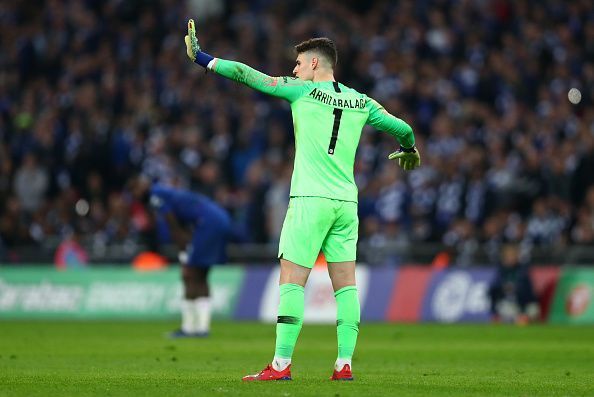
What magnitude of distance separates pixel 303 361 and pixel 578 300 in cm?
1125

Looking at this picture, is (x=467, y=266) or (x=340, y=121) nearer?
(x=340, y=121)

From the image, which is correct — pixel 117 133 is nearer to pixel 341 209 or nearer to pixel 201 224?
pixel 201 224

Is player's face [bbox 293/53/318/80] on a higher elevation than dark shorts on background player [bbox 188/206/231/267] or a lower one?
higher

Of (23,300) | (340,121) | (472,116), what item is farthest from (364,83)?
(340,121)

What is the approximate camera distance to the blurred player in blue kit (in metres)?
19.4

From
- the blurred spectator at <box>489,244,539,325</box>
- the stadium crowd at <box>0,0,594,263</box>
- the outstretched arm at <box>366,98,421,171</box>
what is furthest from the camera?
the stadium crowd at <box>0,0,594,263</box>

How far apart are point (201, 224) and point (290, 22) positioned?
13.9m

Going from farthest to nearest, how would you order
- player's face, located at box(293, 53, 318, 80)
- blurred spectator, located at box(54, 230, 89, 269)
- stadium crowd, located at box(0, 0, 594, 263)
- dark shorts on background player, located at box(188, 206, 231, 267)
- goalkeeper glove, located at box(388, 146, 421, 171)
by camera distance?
blurred spectator, located at box(54, 230, 89, 269)
stadium crowd, located at box(0, 0, 594, 263)
dark shorts on background player, located at box(188, 206, 231, 267)
goalkeeper glove, located at box(388, 146, 421, 171)
player's face, located at box(293, 53, 318, 80)

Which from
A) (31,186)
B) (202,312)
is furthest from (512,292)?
(31,186)

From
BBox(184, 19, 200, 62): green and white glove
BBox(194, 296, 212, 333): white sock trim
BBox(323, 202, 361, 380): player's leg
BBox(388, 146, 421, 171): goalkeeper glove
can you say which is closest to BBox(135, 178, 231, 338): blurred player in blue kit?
BBox(194, 296, 212, 333): white sock trim

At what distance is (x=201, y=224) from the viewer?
19.9 m

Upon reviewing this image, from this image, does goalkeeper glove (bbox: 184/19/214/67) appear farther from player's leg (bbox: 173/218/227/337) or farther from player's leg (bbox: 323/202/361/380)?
player's leg (bbox: 173/218/227/337)

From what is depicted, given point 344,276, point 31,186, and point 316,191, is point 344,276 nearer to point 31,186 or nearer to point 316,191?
point 316,191

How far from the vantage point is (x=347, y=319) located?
34.8 feet
